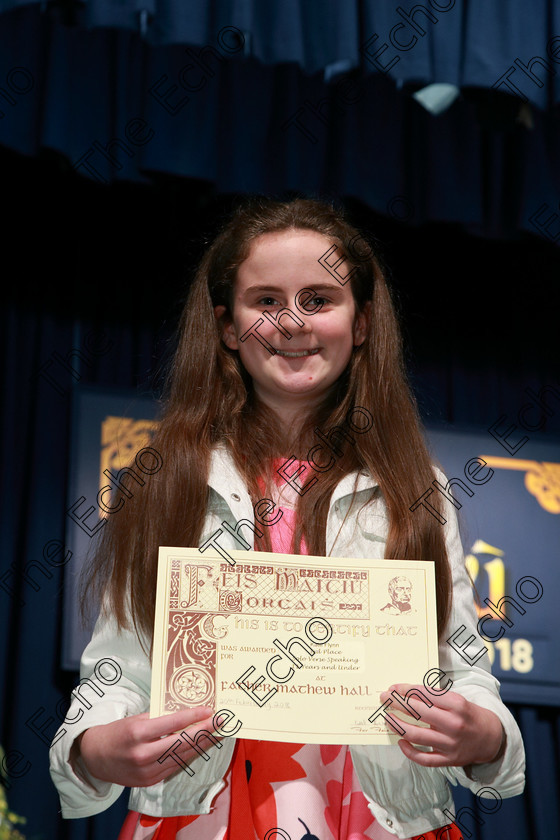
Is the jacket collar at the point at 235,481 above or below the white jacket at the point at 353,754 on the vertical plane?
above

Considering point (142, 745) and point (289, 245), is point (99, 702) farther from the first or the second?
point (289, 245)

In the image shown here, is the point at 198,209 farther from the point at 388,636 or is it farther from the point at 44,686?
the point at 388,636

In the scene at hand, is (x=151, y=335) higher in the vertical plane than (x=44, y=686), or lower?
higher

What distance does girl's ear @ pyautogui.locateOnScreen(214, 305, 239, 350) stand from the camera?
142cm

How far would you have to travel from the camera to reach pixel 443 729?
102 centimetres

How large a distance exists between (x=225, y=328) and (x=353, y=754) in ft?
2.04

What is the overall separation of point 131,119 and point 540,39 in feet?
3.46

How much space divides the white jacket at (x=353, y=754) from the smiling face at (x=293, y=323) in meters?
0.19

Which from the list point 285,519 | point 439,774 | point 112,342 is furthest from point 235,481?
point 112,342

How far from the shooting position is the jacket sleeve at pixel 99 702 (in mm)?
1096

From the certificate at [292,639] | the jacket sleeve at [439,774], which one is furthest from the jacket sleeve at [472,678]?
the certificate at [292,639]

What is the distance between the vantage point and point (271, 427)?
53.5 inches

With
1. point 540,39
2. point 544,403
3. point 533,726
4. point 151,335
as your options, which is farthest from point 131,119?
point 533,726

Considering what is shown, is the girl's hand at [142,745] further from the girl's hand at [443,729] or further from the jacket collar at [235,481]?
the jacket collar at [235,481]
